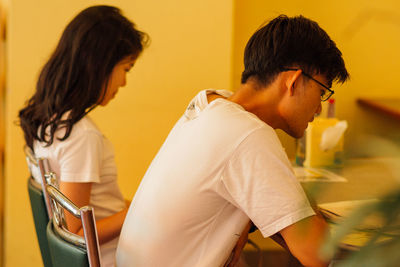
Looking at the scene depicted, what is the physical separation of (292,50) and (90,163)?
67cm

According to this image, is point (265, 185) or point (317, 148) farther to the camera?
point (317, 148)

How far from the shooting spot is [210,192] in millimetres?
937

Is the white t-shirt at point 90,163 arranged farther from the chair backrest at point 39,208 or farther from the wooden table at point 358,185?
the wooden table at point 358,185

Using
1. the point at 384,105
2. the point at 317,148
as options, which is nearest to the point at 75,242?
the point at 317,148

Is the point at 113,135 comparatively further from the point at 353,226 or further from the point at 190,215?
the point at 353,226

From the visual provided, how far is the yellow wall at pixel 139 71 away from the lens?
1.93 meters

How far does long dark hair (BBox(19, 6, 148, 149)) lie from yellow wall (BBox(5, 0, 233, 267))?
427mm

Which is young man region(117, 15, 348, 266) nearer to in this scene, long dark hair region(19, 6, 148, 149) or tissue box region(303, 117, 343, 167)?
long dark hair region(19, 6, 148, 149)

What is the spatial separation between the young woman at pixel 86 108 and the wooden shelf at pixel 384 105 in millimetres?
1314

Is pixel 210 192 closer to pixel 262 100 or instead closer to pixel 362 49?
pixel 262 100

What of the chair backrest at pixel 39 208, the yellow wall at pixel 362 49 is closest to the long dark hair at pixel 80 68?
the chair backrest at pixel 39 208

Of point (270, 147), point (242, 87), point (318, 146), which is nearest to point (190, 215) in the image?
point (270, 147)

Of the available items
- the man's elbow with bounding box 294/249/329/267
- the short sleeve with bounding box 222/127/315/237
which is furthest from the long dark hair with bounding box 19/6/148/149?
the man's elbow with bounding box 294/249/329/267

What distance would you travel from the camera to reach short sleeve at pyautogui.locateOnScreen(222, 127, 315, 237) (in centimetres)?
85
